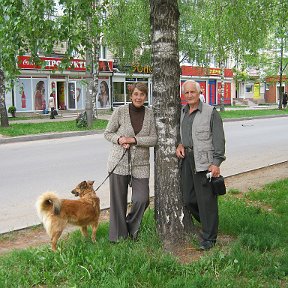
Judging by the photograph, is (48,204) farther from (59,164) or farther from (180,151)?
(59,164)

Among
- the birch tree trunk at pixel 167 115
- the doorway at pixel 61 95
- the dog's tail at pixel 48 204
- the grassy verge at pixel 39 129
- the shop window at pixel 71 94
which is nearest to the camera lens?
the dog's tail at pixel 48 204

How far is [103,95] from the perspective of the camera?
121 feet

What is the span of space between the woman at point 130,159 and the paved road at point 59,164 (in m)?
1.91

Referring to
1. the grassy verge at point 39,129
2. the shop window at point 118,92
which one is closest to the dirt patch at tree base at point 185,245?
the grassy verge at point 39,129

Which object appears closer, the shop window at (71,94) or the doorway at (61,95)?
the doorway at (61,95)

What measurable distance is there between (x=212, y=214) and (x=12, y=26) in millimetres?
3222

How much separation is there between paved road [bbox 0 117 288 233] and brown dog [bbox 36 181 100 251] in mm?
1582

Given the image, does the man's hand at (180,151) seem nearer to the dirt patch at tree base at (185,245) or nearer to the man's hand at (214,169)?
the man's hand at (214,169)

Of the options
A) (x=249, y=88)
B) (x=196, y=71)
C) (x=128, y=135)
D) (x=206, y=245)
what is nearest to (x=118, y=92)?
(x=196, y=71)

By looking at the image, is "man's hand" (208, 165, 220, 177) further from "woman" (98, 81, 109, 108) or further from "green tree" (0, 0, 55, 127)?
"woman" (98, 81, 109, 108)

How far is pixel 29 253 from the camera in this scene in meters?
4.71

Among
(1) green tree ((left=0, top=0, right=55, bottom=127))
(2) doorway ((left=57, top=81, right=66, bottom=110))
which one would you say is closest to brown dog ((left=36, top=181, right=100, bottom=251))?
(1) green tree ((left=0, top=0, right=55, bottom=127))

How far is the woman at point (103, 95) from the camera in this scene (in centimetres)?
3650

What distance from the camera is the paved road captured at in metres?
7.61
